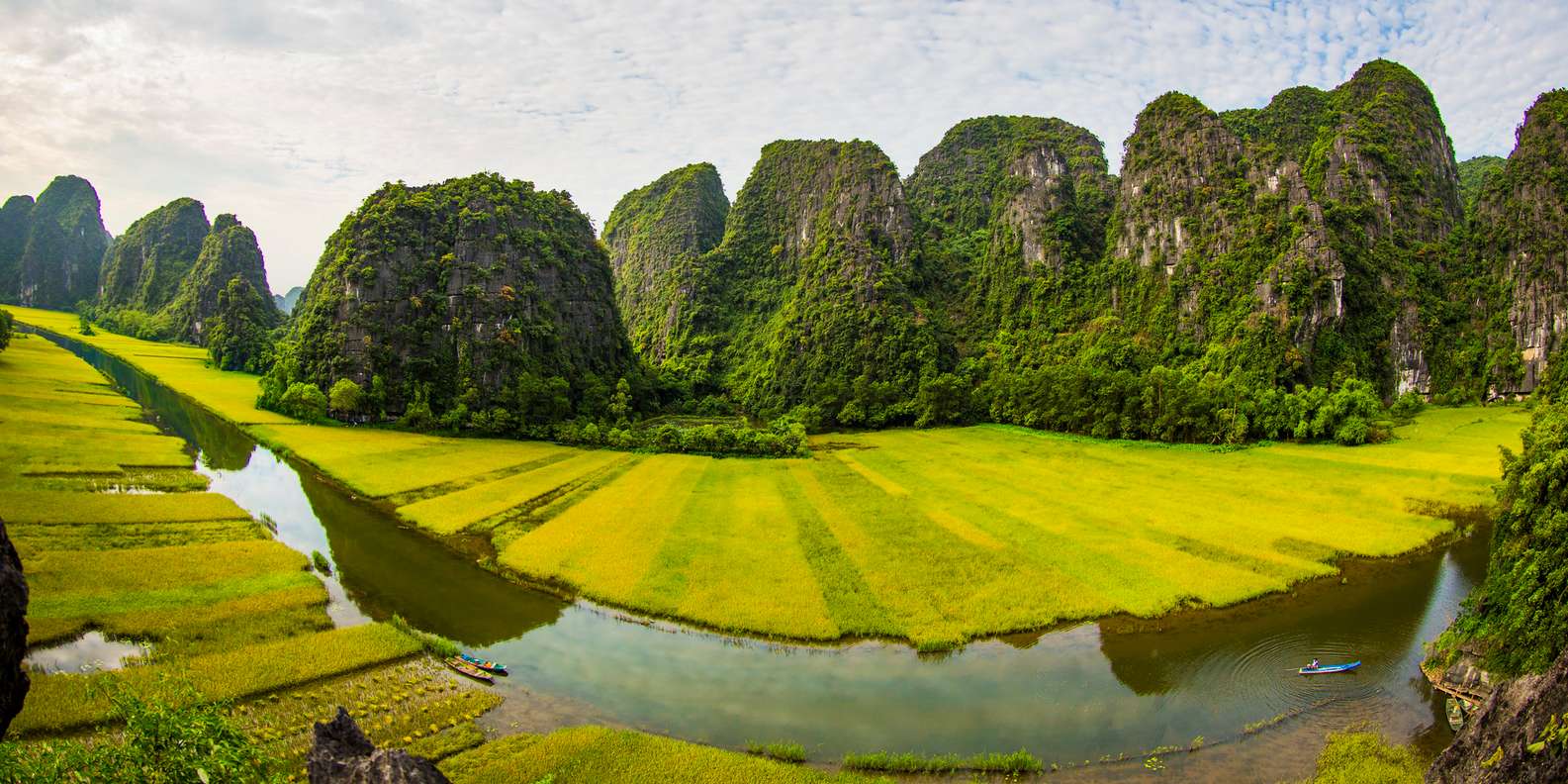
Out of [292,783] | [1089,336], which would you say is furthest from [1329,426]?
[292,783]

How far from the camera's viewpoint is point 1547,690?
9.46m

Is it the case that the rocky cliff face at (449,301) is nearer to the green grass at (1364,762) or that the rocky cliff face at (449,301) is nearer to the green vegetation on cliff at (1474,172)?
the green grass at (1364,762)

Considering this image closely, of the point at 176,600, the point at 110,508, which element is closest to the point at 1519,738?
the point at 176,600

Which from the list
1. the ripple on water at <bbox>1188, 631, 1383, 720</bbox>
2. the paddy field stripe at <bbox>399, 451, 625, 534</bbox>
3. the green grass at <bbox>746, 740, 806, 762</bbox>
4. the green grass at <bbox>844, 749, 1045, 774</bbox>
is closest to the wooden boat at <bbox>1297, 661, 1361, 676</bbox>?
the ripple on water at <bbox>1188, 631, 1383, 720</bbox>

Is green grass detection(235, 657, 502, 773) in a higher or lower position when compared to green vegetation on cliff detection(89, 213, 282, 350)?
lower

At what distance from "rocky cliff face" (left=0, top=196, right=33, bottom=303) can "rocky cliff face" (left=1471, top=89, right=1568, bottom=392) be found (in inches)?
10109

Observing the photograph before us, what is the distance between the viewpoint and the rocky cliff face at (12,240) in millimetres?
148875

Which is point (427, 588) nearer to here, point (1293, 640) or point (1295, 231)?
point (1293, 640)

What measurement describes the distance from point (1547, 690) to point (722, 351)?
4447 inches

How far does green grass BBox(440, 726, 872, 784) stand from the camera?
696 inches

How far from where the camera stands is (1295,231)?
80625 mm

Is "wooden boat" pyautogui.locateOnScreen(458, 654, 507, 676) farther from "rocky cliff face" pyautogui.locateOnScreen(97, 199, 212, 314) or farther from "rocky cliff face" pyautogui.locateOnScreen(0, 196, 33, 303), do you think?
"rocky cliff face" pyautogui.locateOnScreen(0, 196, 33, 303)

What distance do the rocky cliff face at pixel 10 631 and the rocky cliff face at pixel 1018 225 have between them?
3969 inches

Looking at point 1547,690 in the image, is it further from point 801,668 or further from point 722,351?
point 722,351
